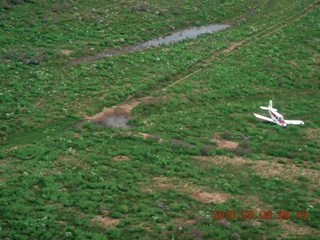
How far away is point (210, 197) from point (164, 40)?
31.9m

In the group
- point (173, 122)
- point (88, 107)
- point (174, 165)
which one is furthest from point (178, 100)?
point (174, 165)

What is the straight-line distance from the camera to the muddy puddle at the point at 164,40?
5657 cm

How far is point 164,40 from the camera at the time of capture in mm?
63469

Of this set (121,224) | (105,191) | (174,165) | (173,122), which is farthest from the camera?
(173,122)

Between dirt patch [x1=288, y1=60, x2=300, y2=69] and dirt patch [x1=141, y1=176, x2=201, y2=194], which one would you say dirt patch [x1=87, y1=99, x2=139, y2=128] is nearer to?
dirt patch [x1=141, y1=176, x2=201, y2=194]

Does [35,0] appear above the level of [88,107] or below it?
above

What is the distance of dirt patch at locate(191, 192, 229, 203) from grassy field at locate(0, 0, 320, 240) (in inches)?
5.5

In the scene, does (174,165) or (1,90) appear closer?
(174,165)

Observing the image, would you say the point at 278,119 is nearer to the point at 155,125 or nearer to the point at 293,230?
the point at 155,125

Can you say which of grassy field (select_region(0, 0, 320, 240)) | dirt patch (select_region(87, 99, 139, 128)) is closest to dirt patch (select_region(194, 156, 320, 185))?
grassy field (select_region(0, 0, 320, 240))

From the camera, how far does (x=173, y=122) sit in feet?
150

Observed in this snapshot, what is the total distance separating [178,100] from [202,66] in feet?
28.9

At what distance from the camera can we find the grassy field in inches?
1262

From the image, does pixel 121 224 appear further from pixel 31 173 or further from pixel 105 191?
pixel 31 173
